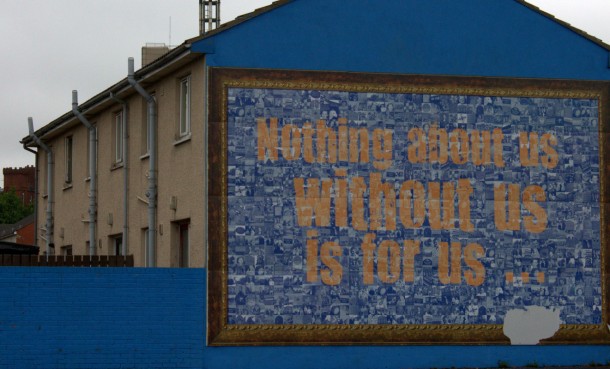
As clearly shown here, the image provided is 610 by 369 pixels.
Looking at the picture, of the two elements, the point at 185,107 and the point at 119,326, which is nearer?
the point at 119,326

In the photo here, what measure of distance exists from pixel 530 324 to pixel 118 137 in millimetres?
11380

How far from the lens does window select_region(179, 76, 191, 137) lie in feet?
81.0

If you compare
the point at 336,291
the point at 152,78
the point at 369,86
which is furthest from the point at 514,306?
the point at 152,78

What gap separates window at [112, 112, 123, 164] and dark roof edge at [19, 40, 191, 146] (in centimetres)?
60

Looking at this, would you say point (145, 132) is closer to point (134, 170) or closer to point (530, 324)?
point (134, 170)

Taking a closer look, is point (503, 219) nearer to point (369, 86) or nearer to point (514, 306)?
point (514, 306)

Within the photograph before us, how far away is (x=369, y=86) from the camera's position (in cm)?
2366

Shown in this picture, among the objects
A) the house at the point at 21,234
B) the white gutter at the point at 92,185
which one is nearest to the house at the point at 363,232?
the white gutter at the point at 92,185

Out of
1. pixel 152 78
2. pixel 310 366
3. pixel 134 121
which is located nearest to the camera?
pixel 310 366

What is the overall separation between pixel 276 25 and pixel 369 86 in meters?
2.07

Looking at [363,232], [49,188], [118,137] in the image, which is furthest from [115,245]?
[363,232]

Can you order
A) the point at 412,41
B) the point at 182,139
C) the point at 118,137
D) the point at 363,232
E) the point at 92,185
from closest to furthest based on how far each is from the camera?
the point at 363,232 → the point at 412,41 → the point at 182,139 → the point at 118,137 → the point at 92,185

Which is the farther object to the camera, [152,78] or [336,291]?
[152,78]

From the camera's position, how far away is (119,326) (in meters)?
22.3
